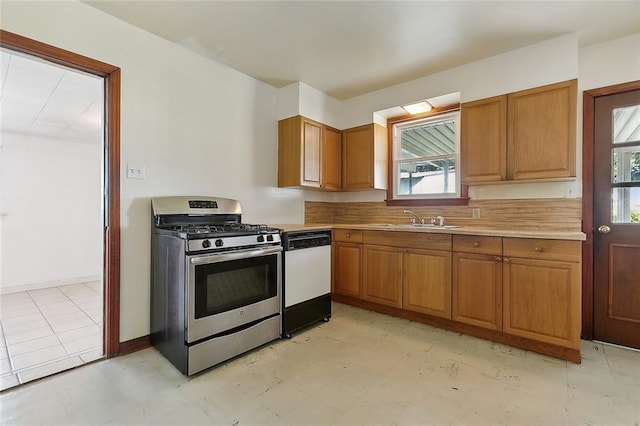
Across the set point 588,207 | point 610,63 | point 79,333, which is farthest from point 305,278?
point 610,63

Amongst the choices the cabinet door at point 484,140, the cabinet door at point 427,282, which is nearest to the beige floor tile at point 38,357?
the cabinet door at point 427,282

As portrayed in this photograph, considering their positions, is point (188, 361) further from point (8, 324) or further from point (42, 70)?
point (42, 70)

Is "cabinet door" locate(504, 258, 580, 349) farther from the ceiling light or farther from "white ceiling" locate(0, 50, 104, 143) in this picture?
"white ceiling" locate(0, 50, 104, 143)

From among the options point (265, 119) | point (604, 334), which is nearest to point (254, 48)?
point (265, 119)

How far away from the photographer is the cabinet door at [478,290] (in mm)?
2539

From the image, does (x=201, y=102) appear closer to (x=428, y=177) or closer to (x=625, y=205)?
(x=428, y=177)

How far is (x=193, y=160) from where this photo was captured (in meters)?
2.81

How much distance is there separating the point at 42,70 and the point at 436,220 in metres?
4.07

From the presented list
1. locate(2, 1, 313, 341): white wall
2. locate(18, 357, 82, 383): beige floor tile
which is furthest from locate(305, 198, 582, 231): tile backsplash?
locate(18, 357, 82, 383): beige floor tile

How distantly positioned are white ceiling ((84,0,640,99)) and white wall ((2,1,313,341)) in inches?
6.1

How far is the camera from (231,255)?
7.35 ft

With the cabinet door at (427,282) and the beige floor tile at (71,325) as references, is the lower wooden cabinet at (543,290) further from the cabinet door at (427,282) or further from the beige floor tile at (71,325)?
the beige floor tile at (71,325)

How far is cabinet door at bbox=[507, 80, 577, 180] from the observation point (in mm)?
2525

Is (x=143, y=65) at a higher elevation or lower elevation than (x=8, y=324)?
higher
